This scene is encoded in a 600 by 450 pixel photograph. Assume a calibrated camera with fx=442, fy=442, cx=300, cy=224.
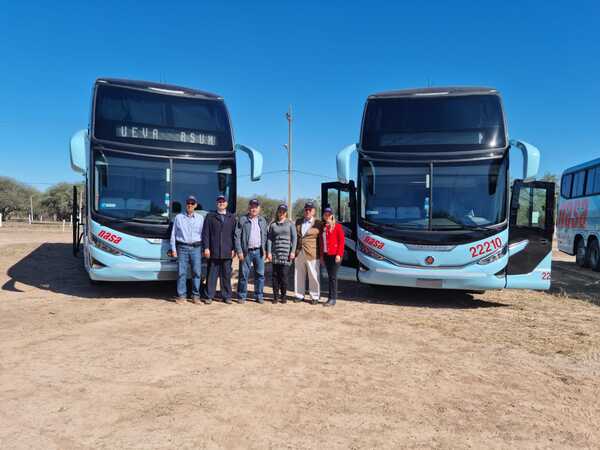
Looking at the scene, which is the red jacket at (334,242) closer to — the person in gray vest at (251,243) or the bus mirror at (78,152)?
the person in gray vest at (251,243)

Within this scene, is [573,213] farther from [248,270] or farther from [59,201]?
[59,201]

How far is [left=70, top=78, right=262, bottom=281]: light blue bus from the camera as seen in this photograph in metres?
7.62

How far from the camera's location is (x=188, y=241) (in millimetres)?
7668

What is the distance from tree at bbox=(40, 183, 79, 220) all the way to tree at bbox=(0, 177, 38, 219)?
2666mm

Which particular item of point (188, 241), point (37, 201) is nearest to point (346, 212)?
point (188, 241)

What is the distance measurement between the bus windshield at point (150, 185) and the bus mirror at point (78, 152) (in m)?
0.21

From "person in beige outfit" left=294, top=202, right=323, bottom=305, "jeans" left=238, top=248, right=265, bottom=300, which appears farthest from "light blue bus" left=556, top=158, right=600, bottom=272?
"jeans" left=238, top=248, right=265, bottom=300

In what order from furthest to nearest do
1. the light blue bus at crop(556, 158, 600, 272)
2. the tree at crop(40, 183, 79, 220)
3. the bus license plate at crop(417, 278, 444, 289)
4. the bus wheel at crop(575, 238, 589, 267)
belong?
the tree at crop(40, 183, 79, 220), the bus wheel at crop(575, 238, 589, 267), the light blue bus at crop(556, 158, 600, 272), the bus license plate at crop(417, 278, 444, 289)

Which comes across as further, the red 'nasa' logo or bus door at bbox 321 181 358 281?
the red 'nasa' logo

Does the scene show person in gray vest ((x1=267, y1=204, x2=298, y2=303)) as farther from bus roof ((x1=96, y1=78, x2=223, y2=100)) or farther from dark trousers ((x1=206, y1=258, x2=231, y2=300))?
bus roof ((x1=96, y1=78, x2=223, y2=100))

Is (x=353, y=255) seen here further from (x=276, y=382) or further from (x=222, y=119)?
(x=276, y=382)

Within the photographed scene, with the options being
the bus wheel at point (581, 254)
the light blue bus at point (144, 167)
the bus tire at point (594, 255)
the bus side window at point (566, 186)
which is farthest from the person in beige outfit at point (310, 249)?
the bus side window at point (566, 186)

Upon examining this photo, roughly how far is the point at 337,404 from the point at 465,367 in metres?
1.79

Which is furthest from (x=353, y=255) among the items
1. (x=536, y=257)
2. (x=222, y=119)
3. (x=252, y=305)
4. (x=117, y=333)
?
(x=117, y=333)
